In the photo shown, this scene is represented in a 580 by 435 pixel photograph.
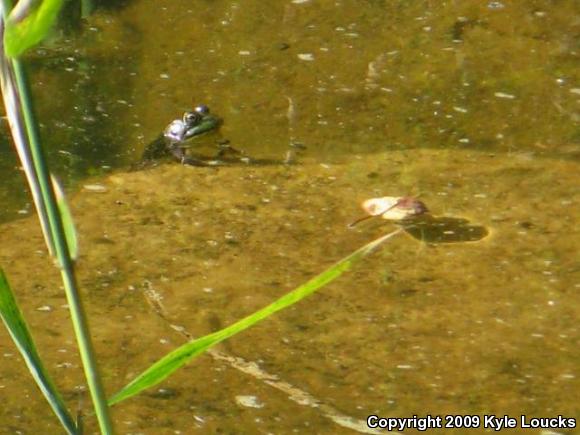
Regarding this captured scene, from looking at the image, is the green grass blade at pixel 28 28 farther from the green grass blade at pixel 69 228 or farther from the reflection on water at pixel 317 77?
the reflection on water at pixel 317 77

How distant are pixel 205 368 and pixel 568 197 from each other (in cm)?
117

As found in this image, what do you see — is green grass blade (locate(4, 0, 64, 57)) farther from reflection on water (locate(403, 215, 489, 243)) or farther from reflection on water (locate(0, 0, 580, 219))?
reflection on water (locate(0, 0, 580, 219))

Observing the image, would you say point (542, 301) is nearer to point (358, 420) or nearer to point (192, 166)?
point (358, 420)

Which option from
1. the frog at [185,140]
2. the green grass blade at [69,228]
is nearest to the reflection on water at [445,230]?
the frog at [185,140]

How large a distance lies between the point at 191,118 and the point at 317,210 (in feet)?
1.82

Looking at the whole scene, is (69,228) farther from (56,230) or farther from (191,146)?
(191,146)

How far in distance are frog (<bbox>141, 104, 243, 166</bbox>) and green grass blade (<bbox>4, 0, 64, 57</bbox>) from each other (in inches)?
91.9

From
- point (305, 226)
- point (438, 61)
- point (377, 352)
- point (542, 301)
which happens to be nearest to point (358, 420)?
point (377, 352)

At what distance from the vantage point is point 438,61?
354 cm

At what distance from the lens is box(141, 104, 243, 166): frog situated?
2984 millimetres

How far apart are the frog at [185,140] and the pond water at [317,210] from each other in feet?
0.15

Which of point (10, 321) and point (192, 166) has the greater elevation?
point (10, 321)

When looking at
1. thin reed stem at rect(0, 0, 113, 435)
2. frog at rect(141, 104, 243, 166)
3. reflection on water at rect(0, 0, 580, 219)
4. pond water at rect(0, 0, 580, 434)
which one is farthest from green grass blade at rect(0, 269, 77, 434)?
frog at rect(141, 104, 243, 166)

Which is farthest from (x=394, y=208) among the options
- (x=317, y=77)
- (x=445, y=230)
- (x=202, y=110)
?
(x=317, y=77)
